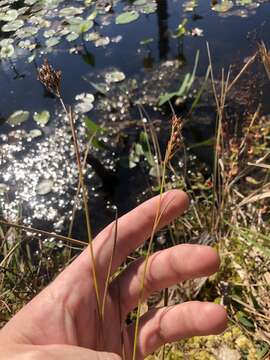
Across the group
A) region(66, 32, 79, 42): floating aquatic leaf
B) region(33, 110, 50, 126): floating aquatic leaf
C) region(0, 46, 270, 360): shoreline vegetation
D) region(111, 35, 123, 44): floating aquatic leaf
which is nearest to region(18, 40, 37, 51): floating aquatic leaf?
region(66, 32, 79, 42): floating aquatic leaf

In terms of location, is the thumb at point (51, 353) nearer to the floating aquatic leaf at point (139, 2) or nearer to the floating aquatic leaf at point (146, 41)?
the floating aquatic leaf at point (146, 41)

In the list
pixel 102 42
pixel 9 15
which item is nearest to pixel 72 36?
pixel 102 42

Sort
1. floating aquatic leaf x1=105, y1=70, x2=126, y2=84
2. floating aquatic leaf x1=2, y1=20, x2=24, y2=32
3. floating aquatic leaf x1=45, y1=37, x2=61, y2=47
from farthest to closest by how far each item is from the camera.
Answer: floating aquatic leaf x1=2, y1=20, x2=24, y2=32, floating aquatic leaf x1=45, y1=37, x2=61, y2=47, floating aquatic leaf x1=105, y1=70, x2=126, y2=84

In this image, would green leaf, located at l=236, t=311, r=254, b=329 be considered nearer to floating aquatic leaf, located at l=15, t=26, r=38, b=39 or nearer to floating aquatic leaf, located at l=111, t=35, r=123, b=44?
floating aquatic leaf, located at l=111, t=35, r=123, b=44

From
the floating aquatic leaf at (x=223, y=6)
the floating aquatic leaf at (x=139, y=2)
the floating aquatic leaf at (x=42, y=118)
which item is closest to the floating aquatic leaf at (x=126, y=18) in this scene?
the floating aquatic leaf at (x=139, y=2)

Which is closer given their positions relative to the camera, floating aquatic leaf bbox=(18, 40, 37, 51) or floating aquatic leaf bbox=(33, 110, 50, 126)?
floating aquatic leaf bbox=(33, 110, 50, 126)

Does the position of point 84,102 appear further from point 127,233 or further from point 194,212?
point 127,233

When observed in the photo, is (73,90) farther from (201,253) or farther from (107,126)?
(201,253)
